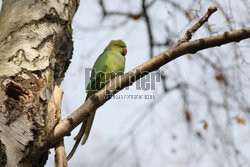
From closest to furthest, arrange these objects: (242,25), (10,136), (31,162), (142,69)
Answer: (10,136), (31,162), (142,69), (242,25)

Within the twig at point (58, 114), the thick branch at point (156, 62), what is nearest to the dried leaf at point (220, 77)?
the thick branch at point (156, 62)

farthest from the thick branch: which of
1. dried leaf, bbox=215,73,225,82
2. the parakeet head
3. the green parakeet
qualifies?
dried leaf, bbox=215,73,225,82

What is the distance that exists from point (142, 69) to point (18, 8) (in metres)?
1.20

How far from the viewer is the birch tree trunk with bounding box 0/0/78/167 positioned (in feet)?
5.38

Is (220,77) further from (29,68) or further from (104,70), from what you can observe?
(29,68)

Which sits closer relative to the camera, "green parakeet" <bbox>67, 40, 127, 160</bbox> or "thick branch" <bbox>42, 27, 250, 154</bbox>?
"thick branch" <bbox>42, 27, 250, 154</bbox>

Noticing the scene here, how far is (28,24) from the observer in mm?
2102

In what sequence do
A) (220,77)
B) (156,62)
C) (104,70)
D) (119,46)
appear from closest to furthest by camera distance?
(156,62), (104,70), (119,46), (220,77)

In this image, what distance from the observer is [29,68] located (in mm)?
1920

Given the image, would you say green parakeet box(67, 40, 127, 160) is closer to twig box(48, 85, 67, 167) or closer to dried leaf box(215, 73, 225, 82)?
twig box(48, 85, 67, 167)

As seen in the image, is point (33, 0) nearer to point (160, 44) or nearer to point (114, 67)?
point (114, 67)

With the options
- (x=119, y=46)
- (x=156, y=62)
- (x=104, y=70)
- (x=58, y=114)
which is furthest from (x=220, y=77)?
(x=58, y=114)

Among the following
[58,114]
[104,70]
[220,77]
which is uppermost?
[220,77]

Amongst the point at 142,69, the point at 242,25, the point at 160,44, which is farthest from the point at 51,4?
the point at 160,44
